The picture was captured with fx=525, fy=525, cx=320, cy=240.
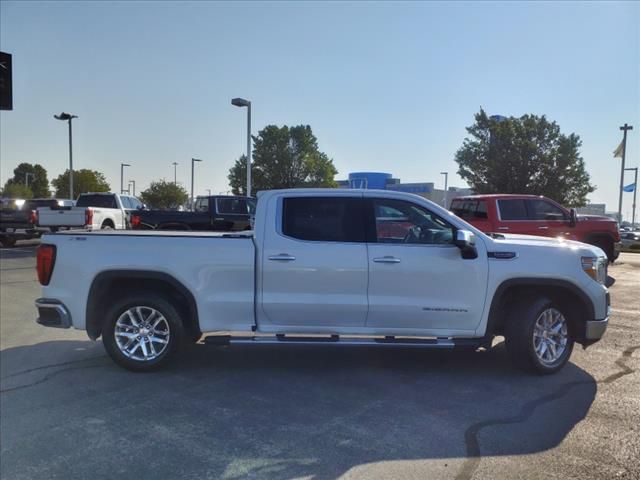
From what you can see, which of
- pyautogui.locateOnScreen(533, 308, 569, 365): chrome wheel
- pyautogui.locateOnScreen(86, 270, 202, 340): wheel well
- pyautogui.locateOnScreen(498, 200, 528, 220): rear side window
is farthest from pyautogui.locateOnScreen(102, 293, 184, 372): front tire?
pyautogui.locateOnScreen(498, 200, 528, 220): rear side window

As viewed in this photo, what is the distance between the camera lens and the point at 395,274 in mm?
5160

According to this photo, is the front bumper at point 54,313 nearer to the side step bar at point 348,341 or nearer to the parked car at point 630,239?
the side step bar at point 348,341

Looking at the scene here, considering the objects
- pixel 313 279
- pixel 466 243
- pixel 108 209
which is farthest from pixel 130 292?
pixel 108 209

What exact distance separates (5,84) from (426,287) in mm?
7551

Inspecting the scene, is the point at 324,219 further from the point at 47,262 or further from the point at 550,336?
the point at 47,262

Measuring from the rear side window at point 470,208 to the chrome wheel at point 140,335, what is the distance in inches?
368

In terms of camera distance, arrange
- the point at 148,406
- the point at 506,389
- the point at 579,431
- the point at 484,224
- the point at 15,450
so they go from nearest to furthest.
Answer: the point at 15,450
the point at 579,431
the point at 148,406
the point at 506,389
the point at 484,224

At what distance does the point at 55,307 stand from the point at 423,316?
371 centimetres

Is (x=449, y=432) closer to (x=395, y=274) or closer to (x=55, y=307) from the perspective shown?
(x=395, y=274)

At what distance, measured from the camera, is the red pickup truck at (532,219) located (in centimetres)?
1259

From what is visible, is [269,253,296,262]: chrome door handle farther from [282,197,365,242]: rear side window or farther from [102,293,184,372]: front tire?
[102,293,184,372]: front tire

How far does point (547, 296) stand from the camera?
5.48 metres

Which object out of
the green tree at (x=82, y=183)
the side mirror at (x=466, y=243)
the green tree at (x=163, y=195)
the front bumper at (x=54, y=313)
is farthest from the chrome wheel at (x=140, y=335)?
the green tree at (x=163, y=195)

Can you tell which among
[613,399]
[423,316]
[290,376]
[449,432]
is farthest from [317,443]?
[613,399]
